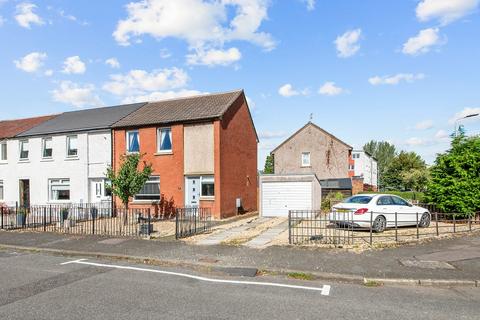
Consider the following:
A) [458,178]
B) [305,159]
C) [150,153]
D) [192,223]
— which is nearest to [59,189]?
[150,153]

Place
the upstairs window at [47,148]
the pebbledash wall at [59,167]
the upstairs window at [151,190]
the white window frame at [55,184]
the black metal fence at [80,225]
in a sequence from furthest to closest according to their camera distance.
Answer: the upstairs window at [47,148]
the white window frame at [55,184]
the pebbledash wall at [59,167]
the upstairs window at [151,190]
the black metal fence at [80,225]

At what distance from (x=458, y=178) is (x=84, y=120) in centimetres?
2340

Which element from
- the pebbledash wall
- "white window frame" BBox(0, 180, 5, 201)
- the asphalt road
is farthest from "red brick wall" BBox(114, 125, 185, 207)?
"white window frame" BBox(0, 180, 5, 201)

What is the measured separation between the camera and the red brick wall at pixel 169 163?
21000 mm

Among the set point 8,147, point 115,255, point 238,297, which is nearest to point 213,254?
point 115,255

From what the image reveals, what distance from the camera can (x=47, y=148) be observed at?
25.7m

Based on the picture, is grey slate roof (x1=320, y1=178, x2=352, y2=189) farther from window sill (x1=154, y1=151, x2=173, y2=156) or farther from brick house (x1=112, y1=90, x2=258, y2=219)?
window sill (x1=154, y1=151, x2=173, y2=156)

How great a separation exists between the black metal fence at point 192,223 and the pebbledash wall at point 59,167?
7.55 meters

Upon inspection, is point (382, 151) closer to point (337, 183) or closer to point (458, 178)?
point (337, 183)

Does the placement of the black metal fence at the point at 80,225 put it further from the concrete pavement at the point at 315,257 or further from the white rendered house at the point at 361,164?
the white rendered house at the point at 361,164

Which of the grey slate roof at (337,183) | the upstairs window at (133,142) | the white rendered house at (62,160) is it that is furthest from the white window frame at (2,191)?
the grey slate roof at (337,183)

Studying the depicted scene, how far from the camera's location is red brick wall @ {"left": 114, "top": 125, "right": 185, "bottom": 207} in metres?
21.0

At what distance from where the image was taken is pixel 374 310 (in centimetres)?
610

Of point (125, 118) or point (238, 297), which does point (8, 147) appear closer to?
point (125, 118)
